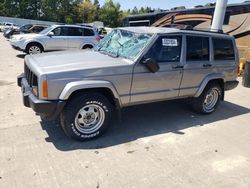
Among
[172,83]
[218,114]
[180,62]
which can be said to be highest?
[180,62]

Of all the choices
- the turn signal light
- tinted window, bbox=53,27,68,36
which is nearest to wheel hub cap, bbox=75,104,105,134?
the turn signal light

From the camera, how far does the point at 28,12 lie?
240ft

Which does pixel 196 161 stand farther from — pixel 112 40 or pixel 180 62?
pixel 112 40

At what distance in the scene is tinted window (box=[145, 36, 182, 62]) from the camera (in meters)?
4.92

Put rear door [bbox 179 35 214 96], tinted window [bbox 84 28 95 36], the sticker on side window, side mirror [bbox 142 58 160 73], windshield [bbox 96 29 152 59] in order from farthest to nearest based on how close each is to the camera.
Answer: tinted window [bbox 84 28 95 36]
rear door [bbox 179 35 214 96]
the sticker on side window
windshield [bbox 96 29 152 59]
side mirror [bbox 142 58 160 73]

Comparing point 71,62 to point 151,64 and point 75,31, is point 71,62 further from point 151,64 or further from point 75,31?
point 75,31

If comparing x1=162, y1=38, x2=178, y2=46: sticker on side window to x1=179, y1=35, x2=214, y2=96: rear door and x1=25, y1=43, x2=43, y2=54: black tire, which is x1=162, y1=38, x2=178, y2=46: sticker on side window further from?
x1=25, y1=43, x2=43, y2=54: black tire

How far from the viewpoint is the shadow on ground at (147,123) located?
176 inches

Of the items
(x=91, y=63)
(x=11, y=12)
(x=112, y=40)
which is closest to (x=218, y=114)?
(x=112, y=40)

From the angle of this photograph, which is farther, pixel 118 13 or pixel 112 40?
pixel 118 13

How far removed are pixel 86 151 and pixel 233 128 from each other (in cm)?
305

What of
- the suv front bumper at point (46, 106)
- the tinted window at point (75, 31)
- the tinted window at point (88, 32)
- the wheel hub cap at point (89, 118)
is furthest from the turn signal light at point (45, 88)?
the tinted window at point (88, 32)

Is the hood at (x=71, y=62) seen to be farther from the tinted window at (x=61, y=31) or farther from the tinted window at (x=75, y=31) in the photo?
the tinted window at (x=75, y=31)

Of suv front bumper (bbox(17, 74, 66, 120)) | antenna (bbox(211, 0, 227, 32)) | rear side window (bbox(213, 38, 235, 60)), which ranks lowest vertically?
suv front bumper (bbox(17, 74, 66, 120))
